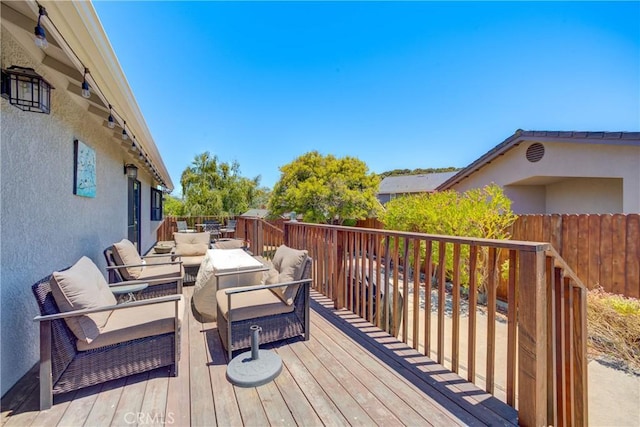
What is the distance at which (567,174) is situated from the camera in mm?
8422

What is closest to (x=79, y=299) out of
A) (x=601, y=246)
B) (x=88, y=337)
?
(x=88, y=337)

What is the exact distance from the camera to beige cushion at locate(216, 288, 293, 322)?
96.9 inches

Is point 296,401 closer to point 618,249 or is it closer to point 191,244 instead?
point 191,244

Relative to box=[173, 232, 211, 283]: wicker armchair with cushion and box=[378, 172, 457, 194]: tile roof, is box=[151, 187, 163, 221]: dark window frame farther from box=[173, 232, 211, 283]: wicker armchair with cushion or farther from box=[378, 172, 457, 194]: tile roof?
box=[378, 172, 457, 194]: tile roof

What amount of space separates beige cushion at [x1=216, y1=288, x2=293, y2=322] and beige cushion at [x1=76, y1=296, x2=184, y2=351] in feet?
1.41

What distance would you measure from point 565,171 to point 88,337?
11400mm

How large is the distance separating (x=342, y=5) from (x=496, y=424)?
7.96 metres

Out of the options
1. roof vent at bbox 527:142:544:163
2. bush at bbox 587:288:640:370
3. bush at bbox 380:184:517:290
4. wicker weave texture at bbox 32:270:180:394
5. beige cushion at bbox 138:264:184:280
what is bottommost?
bush at bbox 587:288:640:370

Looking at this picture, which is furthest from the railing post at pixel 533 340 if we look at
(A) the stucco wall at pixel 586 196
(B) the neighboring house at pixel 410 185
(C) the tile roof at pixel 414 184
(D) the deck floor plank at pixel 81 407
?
(C) the tile roof at pixel 414 184

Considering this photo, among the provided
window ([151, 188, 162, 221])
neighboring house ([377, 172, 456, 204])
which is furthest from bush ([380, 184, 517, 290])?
neighboring house ([377, 172, 456, 204])

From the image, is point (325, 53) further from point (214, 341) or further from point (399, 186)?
point (399, 186)

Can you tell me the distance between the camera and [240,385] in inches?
79.0

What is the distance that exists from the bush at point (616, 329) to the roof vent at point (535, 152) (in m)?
6.28

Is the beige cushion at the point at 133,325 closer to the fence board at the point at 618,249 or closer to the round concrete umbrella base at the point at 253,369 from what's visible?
the round concrete umbrella base at the point at 253,369
